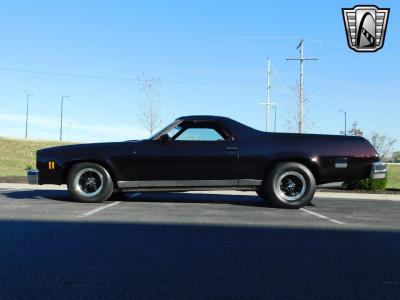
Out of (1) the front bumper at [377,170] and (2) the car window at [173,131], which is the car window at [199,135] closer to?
(2) the car window at [173,131]

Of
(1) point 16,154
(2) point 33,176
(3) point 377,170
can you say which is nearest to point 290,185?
(3) point 377,170

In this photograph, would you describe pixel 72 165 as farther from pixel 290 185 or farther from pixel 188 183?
pixel 290 185

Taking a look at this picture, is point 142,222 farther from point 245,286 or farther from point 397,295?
point 397,295

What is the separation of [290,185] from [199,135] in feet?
6.37

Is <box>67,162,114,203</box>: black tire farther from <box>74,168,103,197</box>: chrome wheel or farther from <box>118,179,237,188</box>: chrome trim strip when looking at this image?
<box>118,179,237,188</box>: chrome trim strip

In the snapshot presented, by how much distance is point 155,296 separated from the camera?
3352mm

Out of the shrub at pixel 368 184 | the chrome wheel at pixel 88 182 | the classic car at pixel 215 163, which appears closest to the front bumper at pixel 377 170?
the classic car at pixel 215 163

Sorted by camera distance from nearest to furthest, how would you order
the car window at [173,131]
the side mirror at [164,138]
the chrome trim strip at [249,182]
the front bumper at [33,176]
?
1. the chrome trim strip at [249,182]
2. the side mirror at [164,138]
3. the car window at [173,131]
4. the front bumper at [33,176]

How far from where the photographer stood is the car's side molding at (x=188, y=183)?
9.25 meters

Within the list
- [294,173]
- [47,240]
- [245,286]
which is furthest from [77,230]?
[294,173]

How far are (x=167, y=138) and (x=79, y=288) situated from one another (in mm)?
5966

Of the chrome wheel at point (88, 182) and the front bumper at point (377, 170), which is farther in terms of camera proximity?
the chrome wheel at point (88, 182)

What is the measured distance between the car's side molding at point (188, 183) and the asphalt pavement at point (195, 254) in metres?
1.19

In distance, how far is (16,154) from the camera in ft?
143
